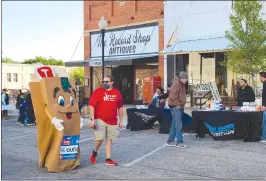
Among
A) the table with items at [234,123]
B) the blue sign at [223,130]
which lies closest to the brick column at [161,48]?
the table with items at [234,123]

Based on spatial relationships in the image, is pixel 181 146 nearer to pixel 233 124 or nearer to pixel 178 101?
pixel 178 101

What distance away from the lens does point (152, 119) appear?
11859mm

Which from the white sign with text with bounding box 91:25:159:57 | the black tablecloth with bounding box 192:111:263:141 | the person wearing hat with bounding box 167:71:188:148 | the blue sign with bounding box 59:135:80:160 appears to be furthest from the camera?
the white sign with text with bounding box 91:25:159:57

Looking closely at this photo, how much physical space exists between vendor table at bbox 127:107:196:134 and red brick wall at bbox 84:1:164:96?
27.1ft

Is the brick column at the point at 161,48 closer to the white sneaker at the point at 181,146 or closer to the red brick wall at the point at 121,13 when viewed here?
the red brick wall at the point at 121,13

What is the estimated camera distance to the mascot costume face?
254 inches

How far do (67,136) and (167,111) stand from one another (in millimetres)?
5186

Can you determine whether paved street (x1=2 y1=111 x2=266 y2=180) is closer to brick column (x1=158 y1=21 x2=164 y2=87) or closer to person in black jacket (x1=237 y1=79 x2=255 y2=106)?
person in black jacket (x1=237 y1=79 x2=255 y2=106)

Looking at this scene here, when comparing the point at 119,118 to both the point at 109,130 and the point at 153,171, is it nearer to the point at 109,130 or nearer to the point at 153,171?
the point at 109,130

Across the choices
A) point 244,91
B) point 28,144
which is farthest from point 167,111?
point 28,144

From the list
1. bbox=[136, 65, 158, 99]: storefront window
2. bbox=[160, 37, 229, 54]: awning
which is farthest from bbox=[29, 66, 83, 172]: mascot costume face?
bbox=[136, 65, 158, 99]: storefront window

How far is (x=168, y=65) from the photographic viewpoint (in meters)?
19.7

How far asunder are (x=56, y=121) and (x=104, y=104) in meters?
0.97

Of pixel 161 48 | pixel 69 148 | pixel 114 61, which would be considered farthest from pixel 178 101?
pixel 114 61
